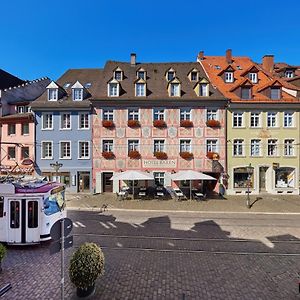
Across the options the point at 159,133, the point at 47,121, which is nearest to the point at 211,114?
the point at 159,133

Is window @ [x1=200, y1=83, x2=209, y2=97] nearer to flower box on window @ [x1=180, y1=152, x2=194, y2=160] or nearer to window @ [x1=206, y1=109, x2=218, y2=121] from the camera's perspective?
window @ [x1=206, y1=109, x2=218, y2=121]

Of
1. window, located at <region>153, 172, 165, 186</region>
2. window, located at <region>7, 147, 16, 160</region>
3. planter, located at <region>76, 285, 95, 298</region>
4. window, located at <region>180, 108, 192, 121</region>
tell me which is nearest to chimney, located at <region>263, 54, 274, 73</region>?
window, located at <region>180, 108, 192, 121</region>

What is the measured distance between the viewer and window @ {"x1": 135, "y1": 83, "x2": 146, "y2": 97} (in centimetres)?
2609

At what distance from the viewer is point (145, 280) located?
8312 mm

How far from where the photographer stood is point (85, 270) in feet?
22.8

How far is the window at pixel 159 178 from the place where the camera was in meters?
25.7

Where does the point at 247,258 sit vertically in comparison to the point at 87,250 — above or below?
below

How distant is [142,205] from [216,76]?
1759 centimetres

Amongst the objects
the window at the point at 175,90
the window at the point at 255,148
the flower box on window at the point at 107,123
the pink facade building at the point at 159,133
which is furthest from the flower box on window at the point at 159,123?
the window at the point at 255,148

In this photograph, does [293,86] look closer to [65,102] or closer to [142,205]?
[142,205]

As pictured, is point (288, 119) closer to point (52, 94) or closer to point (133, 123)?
point (133, 123)

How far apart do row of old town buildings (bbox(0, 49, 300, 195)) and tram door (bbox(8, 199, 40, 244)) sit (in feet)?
49.7

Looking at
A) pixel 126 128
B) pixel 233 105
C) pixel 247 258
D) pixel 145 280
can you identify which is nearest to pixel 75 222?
pixel 145 280

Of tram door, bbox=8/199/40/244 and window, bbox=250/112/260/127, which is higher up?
window, bbox=250/112/260/127
